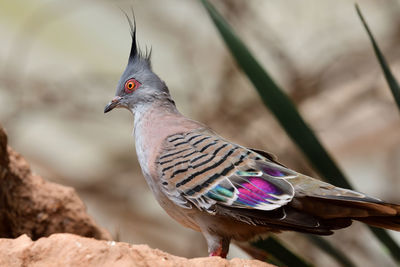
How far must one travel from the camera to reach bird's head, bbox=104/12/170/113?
3.09 meters

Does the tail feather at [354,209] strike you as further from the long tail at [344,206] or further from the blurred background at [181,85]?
the blurred background at [181,85]

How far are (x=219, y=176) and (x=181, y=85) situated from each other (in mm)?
4456

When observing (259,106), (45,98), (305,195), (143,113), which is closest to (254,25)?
(259,106)

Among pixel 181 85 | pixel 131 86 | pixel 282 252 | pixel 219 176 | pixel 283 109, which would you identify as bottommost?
pixel 282 252

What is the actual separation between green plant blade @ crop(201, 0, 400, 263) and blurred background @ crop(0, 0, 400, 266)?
2.89 m

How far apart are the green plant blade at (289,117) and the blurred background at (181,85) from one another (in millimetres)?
2894

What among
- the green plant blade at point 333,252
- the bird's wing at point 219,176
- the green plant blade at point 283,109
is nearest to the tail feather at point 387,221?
the bird's wing at point 219,176

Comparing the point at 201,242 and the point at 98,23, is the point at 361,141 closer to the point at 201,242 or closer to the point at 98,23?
the point at 201,242

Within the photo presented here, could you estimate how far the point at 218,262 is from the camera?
6.73 ft

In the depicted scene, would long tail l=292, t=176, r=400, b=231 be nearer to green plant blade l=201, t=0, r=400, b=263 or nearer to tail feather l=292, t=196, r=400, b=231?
tail feather l=292, t=196, r=400, b=231

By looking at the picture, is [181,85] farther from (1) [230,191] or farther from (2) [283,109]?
(1) [230,191]

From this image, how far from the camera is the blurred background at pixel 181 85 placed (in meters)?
6.12

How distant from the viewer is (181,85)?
6.90 metres

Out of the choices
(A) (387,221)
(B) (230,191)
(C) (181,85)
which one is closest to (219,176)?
(B) (230,191)
